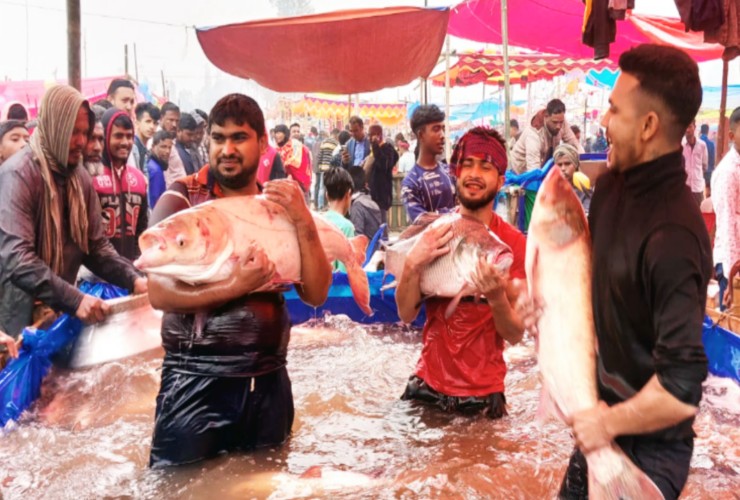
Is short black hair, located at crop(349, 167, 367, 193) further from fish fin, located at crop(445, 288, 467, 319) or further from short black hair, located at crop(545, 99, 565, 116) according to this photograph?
fish fin, located at crop(445, 288, 467, 319)

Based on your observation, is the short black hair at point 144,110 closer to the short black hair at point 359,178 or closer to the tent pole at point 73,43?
the tent pole at point 73,43

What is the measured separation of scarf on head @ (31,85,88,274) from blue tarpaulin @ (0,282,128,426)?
40 cm

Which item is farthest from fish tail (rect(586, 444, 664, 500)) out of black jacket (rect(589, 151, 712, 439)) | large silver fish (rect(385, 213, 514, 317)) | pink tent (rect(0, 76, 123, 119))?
pink tent (rect(0, 76, 123, 119))

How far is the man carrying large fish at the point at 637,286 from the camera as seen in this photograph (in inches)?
71.6

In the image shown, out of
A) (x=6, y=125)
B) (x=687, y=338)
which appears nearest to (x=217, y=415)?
(x=687, y=338)

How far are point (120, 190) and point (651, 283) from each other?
4671mm

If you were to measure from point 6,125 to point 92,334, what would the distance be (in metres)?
2.37

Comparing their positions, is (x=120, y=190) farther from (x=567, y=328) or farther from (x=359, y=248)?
(x=567, y=328)

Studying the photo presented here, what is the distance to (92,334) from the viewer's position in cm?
447

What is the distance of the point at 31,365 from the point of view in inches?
163

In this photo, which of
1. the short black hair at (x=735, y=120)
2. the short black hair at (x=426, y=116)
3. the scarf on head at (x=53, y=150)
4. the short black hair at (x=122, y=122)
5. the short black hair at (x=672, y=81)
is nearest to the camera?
the short black hair at (x=672, y=81)

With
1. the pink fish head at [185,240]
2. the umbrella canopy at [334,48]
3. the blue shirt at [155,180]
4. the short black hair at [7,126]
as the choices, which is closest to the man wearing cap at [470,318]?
the pink fish head at [185,240]

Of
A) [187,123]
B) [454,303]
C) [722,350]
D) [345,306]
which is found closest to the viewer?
[454,303]

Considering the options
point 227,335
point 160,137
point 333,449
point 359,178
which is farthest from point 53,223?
point 359,178
